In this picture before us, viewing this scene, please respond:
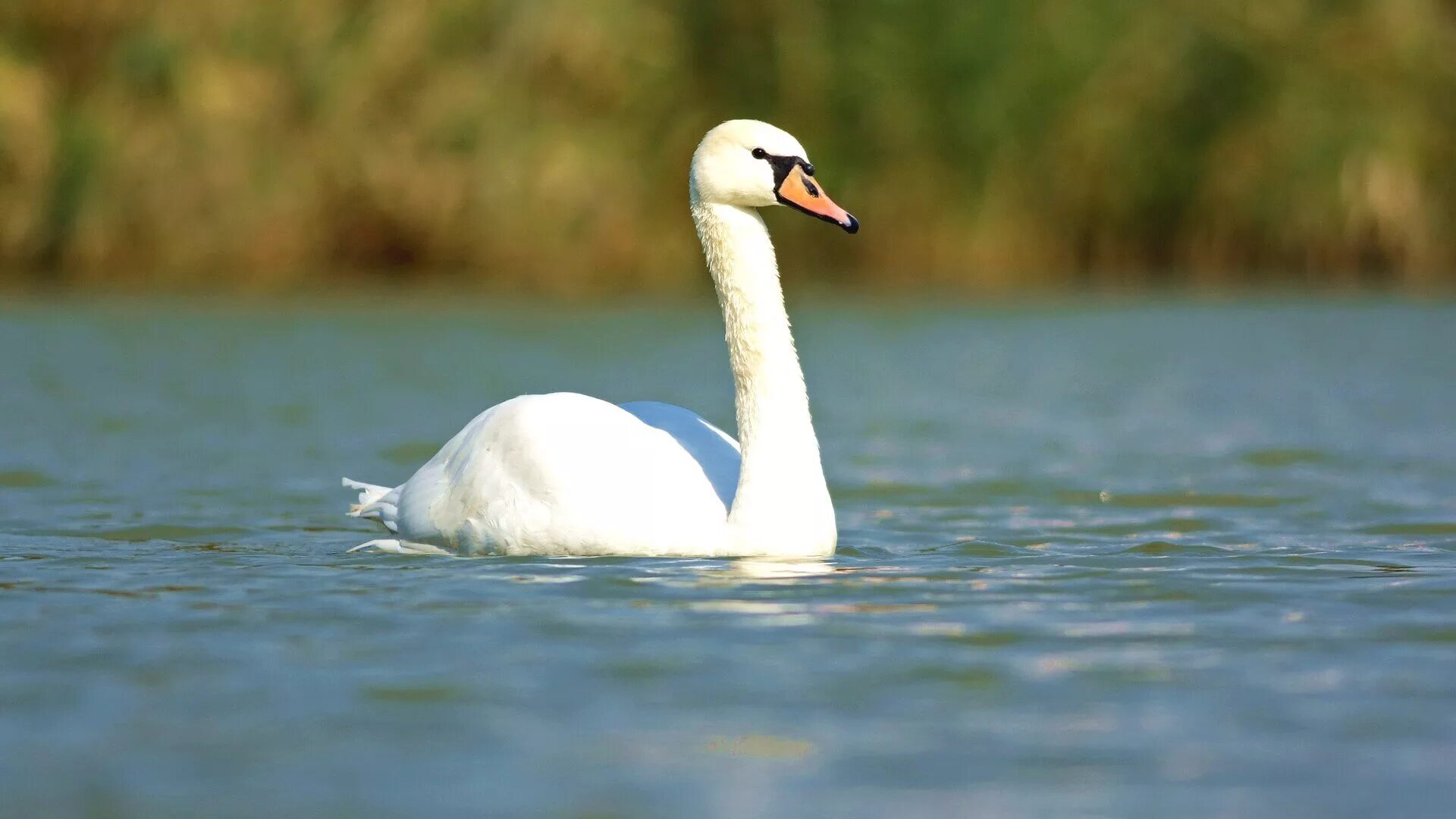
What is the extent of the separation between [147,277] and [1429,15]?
14.1 meters

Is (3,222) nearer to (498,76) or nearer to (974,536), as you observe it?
(498,76)

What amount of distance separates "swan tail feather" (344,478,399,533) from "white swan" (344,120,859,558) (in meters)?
0.11

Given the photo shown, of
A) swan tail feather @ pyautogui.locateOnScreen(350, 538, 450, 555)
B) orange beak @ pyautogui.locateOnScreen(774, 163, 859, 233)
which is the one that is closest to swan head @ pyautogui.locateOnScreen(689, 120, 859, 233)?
orange beak @ pyautogui.locateOnScreen(774, 163, 859, 233)

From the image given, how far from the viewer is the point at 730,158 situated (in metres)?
7.50

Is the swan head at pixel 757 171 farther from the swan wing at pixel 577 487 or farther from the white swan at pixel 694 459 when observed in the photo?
the swan wing at pixel 577 487

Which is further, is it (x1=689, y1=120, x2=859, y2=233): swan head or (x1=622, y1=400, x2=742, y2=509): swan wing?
(x1=622, y1=400, x2=742, y2=509): swan wing

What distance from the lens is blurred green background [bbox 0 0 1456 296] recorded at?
2298 cm

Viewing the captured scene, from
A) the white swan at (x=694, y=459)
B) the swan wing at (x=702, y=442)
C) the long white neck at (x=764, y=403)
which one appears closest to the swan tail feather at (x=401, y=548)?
the white swan at (x=694, y=459)

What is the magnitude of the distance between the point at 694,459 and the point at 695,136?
16.7 m

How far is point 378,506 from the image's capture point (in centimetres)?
827

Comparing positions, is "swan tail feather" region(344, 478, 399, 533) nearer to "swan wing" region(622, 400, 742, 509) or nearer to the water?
the water

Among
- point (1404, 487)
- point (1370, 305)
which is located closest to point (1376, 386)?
point (1404, 487)

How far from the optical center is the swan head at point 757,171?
731 cm

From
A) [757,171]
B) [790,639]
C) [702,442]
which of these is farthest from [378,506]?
[790,639]
